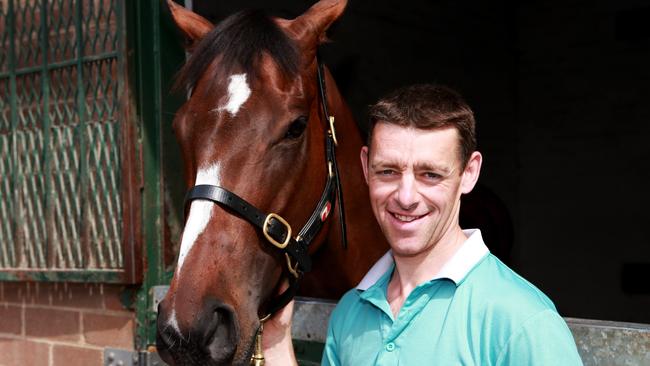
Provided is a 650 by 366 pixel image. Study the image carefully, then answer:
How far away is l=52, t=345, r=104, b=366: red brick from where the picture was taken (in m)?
3.10

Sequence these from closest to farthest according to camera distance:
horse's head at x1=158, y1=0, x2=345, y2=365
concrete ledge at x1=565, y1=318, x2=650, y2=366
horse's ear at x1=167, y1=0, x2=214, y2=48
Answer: concrete ledge at x1=565, y1=318, x2=650, y2=366
horse's head at x1=158, y1=0, x2=345, y2=365
horse's ear at x1=167, y1=0, x2=214, y2=48

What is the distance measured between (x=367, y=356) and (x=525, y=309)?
363 mm

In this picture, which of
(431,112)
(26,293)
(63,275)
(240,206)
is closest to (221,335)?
(240,206)

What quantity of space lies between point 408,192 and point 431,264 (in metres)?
0.17

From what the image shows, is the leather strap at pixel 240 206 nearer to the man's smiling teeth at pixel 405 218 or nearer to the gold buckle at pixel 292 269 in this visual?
the gold buckle at pixel 292 269

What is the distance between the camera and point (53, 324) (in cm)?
330

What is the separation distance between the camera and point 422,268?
148 cm

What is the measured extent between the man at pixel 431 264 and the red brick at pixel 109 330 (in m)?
1.67

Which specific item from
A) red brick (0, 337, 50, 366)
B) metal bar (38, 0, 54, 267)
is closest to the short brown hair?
metal bar (38, 0, 54, 267)

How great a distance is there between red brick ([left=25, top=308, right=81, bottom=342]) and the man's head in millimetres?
2200

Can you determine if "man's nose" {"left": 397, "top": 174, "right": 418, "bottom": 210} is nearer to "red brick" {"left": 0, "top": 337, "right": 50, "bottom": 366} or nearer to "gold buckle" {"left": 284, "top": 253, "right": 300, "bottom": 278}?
"gold buckle" {"left": 284, "top": 253, "right": 300, "bottom": 278}

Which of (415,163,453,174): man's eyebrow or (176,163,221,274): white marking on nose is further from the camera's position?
(176,163,221,274): white marking on nose

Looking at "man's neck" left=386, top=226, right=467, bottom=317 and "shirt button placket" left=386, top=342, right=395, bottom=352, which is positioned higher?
"man's neck" left=386, top=226, right=467, bottom=317

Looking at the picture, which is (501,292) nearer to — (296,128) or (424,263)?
(424,263)
